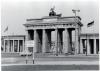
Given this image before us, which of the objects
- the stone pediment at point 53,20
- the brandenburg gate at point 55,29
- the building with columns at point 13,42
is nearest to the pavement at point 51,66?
the brandenburg gate at point 55,29

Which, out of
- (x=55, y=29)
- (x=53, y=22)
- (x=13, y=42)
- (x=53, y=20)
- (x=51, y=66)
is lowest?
(x=51, y=66)

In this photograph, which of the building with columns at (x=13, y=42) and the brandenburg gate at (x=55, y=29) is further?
the building with columns at (x=13, y=42)

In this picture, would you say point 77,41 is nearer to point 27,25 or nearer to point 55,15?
point 55,15

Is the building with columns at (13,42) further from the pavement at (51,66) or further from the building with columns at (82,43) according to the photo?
the pavement at (51,66)

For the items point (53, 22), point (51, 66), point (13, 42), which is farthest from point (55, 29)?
point (51, 66)

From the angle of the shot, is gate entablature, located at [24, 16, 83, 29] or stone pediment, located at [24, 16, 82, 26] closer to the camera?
gate entablature, located at [24, 16, 83, 29]

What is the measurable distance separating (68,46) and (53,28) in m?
9.17

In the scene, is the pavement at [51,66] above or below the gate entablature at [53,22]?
below

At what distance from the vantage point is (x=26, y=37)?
4628 inches

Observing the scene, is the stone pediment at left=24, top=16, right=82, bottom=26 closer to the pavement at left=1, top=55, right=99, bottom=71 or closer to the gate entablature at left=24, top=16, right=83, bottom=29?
the gate entablature at left=24, top=16, right=83, bottom=29

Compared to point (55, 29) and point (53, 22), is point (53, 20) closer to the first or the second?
point (53, 22)

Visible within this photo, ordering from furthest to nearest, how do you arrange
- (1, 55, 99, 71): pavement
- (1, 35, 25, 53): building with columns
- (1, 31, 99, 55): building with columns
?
(1, 35, 25, 53): building with columns
(1, 31, 99, 55): building with columns
(1, 55, 99, 71): pavement

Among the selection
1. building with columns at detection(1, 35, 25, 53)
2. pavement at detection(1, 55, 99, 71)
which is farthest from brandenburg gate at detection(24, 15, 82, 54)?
pavement at detection(1, 55, 99, 71)

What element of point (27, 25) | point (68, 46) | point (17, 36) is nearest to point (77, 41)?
point (68, 46)
